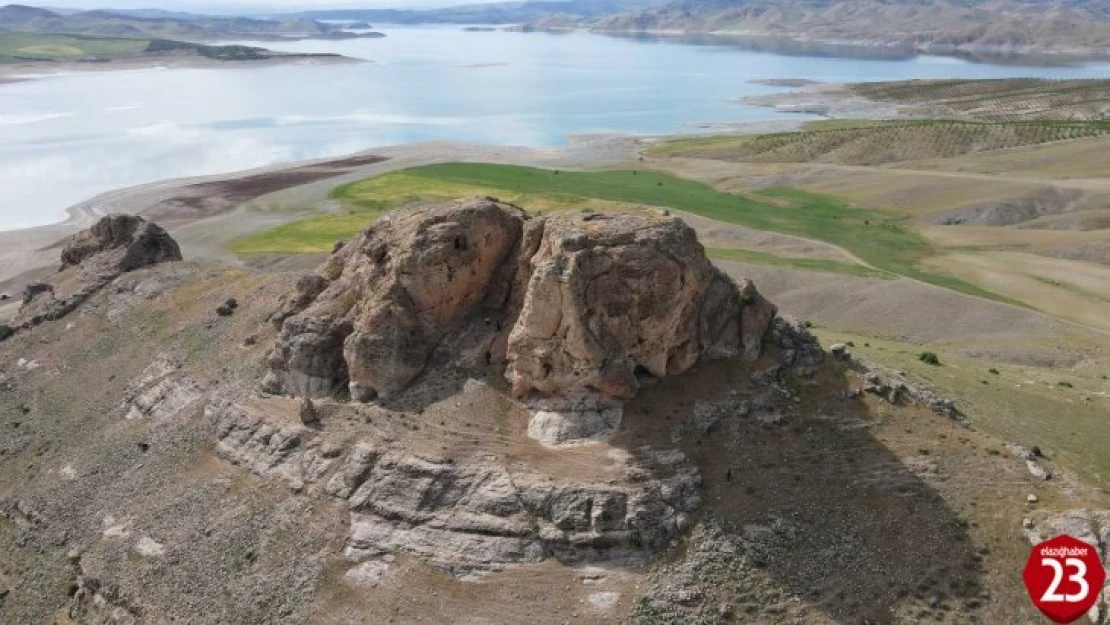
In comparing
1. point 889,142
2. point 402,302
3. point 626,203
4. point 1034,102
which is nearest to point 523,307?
point 402,302

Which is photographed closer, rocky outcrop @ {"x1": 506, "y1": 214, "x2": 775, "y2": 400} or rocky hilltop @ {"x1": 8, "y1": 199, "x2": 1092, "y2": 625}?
rocky hilltop @ {"x1": 8, "y1": 199, "x2": 1092, "y2": 625}

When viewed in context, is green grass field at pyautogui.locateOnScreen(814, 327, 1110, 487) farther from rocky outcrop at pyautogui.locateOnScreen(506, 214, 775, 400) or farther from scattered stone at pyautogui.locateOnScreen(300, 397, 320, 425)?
scattered stone at pyautogui.locateOnScreen(300, 397, 320, 425)

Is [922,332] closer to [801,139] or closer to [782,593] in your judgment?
[782,593]

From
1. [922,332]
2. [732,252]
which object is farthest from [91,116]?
[922,332]

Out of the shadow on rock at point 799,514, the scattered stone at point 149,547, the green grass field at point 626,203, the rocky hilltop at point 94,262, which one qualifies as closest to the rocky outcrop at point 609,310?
the shadow on rock at point 799,514

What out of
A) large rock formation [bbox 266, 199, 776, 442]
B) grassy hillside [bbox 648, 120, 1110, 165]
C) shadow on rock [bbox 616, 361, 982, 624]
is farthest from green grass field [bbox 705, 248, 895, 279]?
grassy hillside [bbox 648, 120, 1110, 165]

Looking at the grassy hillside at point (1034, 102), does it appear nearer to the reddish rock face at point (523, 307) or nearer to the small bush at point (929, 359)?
the small bush at point (929, 359)

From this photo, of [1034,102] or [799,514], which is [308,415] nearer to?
[799,514]
